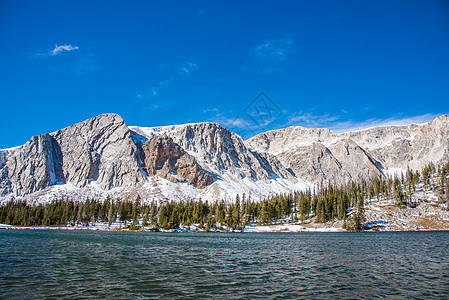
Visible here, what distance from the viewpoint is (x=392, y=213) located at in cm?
12131

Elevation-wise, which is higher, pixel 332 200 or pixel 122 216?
pixel 332 200

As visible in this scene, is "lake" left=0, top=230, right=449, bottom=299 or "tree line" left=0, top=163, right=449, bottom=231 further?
"tree line" left=0, top=163, right=449, bottom=231

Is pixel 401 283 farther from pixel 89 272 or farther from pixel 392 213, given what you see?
pixel 392 213

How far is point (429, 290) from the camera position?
19.3 metres

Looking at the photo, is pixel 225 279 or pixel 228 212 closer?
pixel 225 279

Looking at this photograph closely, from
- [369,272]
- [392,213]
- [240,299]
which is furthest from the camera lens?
[392,213]

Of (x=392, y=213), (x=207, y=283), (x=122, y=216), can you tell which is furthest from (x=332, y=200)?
(x=207, y=283)

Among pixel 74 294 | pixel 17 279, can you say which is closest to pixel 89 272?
pixel 17 279

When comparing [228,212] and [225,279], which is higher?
[225,279]

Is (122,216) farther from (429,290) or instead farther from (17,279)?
(429,290)

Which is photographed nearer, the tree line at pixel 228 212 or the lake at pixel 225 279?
the lake at pixel 225 279

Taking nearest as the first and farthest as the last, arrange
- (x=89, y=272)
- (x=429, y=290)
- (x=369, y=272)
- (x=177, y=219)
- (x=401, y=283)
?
(x=429, y=290) → (x=401, y=283) → (x=89, y=272) → (x=369, y=272) → (x=177, y=219)

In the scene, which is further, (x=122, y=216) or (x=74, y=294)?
(x=122, y=216)

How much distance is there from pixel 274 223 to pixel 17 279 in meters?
139
